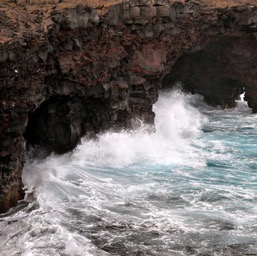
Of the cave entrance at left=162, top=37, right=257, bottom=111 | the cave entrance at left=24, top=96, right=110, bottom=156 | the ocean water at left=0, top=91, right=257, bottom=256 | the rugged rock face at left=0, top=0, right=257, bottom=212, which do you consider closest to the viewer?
the ocean water at left=0, top=91, right=257, bottom=256

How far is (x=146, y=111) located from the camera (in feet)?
85.7

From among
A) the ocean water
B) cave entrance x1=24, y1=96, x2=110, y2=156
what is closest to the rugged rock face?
cave entrance x1=24, y1=96, x2=110, y2=156

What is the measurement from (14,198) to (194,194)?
7476mm

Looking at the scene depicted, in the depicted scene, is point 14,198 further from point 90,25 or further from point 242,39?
point 242,39

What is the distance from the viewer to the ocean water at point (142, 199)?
14305mm

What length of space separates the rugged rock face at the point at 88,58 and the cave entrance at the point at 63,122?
2.0 inches

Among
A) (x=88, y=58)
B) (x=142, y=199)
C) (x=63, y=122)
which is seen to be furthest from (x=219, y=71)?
(x=142, y=199)

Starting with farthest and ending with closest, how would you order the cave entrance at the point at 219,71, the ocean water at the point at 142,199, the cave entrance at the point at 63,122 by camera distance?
the cave entrance at the point at 219,71
the cave entrance at the point at 63,122
the ocean water at the point at 142,199

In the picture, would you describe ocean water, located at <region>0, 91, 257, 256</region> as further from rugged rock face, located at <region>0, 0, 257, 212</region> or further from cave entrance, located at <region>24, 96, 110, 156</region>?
rugged rock face, located at <region>0, 0, 257, 212</region>

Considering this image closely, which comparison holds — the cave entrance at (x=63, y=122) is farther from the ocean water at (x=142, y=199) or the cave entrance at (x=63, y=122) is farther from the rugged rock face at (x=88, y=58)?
the ocean water at (x=142, y=199)

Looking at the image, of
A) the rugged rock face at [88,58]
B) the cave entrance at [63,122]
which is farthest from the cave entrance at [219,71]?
the cave entrance at [63,122]

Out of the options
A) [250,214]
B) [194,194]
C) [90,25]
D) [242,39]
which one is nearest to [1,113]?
[90,25]

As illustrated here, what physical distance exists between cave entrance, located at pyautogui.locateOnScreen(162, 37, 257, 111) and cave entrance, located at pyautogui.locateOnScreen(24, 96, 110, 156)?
876 centimetres

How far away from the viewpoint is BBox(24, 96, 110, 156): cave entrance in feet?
71.3
